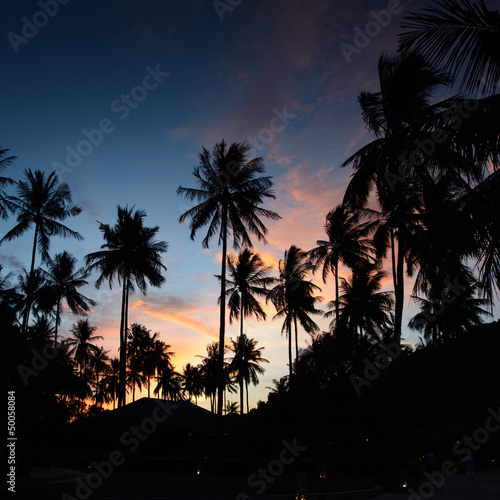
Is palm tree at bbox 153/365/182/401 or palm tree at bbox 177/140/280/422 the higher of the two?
palm tree at bbox 177/140/280/422

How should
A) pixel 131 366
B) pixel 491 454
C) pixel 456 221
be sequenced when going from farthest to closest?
1. pixel 131 366
2. pixel 491 454
3. pixel 456 221

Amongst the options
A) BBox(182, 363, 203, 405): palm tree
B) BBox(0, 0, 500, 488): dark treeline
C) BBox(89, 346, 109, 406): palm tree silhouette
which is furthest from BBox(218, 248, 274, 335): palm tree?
BBox(182, 363, 203, 405): palm tree

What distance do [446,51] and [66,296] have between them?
44.5 meters

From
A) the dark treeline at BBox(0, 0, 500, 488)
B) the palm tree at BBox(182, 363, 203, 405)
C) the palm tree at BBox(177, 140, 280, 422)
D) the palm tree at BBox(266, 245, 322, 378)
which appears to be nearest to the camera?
the dark treeline at BBox(0, 0, 500, 488)

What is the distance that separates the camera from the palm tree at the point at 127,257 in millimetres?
35875

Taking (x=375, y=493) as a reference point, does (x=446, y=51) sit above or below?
above

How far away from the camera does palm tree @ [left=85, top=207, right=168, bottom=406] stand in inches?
1412

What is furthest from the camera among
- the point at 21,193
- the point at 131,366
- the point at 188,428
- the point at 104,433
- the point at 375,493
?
the point at 131,366

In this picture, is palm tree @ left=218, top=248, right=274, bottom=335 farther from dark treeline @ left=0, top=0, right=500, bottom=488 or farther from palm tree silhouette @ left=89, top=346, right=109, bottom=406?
palm tree silhouette @ left=89, top=346, right=109, bottom=406

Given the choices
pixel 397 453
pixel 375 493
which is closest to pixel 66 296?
pixel 397 453

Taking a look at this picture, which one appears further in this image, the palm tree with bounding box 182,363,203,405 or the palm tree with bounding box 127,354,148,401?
the palm tree with bounding box 182,363,203,405

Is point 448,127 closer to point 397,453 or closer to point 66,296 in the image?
point 397,453

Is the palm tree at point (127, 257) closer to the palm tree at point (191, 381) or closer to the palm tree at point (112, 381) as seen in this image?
the palm tree at point (112, 381)

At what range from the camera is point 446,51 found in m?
8.14
